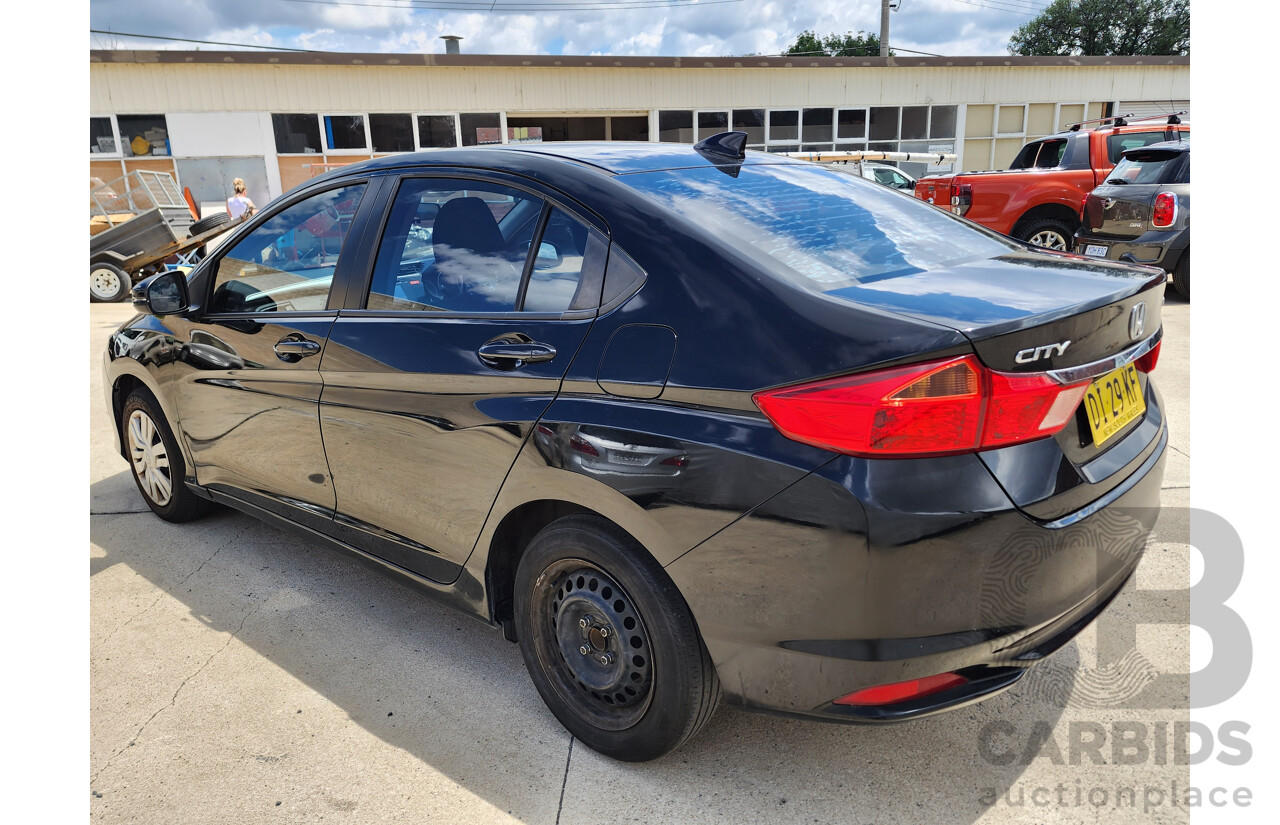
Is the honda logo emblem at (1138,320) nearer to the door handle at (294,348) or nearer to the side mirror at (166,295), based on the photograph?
the door handle at (294,348)

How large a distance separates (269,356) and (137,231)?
1226cm

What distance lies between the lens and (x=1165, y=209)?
8.89 meters

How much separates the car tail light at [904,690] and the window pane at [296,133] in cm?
2334

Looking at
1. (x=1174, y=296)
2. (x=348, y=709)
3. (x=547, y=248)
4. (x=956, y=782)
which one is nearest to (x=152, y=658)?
(x=348, y=709)

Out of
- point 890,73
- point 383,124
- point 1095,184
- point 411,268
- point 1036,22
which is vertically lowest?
point 411,268

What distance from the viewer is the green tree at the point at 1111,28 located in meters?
58.3

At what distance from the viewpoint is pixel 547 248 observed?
95.4 inches

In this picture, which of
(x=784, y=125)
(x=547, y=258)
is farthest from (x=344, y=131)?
(x=547, y=258)

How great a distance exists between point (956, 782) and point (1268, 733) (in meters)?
1.02

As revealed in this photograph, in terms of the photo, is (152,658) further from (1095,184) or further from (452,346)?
(1095,184)

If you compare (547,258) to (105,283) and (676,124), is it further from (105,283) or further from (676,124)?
(676,124)

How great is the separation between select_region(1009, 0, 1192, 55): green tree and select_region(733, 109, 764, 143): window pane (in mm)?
47694

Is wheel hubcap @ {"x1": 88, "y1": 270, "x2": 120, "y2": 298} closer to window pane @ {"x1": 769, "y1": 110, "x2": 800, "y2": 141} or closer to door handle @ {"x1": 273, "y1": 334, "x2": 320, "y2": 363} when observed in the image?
door handle @ {"x1": 273, "y1": 334, "x2": 320, "y2": 363}

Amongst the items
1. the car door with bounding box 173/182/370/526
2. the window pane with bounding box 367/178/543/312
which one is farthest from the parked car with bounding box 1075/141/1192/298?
the car door with bounding box 173/182/370/526
